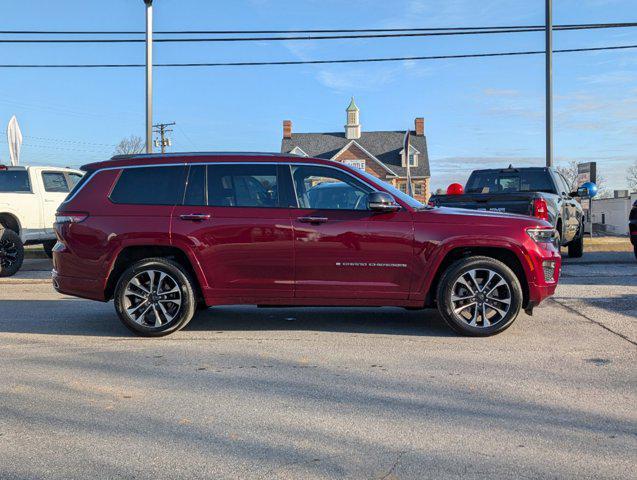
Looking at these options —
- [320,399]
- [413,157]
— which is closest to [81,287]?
[320,399]

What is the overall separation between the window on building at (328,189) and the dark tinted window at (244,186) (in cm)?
25

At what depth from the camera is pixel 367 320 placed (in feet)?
24.1

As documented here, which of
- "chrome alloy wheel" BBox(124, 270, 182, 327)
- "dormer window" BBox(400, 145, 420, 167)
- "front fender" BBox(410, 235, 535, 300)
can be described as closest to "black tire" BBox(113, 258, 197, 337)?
"chrome alloy wheel" BBox(124, 270, 182, 327)

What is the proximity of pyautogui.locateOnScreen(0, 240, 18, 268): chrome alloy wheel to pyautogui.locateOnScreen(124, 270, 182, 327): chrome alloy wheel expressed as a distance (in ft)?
20.8

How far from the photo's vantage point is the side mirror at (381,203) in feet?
20.4

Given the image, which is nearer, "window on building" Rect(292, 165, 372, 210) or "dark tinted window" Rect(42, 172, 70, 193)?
"window on building" Rect(292, 165, 372, 210)

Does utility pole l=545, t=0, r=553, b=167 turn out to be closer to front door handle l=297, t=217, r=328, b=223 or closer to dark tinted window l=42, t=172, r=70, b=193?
dark tinted window l=42, t=172, r=70, b=193

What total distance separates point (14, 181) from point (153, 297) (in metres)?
7.50

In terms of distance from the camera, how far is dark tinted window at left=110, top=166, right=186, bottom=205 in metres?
6.60

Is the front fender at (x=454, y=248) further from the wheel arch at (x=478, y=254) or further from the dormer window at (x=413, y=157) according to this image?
the dormer window at (x=413, y=157)

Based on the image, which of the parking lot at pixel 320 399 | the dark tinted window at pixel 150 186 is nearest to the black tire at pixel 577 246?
the parking lot at pixel 320 399

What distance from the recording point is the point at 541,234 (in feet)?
21.1

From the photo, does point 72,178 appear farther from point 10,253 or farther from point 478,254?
point 478,254

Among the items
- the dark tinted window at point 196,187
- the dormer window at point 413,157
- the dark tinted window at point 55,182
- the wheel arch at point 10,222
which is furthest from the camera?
the dormer window at point 413,157
